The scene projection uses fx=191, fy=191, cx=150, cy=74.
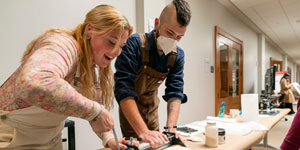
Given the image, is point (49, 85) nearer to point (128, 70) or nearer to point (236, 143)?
point (128, 70)

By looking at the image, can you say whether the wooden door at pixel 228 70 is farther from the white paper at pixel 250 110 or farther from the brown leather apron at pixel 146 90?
the brown leather apron at pixel 146 90

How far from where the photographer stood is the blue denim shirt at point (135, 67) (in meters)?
1.11

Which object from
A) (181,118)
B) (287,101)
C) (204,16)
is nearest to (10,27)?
(181,118)

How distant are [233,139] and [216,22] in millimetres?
3192

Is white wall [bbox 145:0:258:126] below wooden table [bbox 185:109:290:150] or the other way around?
the other way around

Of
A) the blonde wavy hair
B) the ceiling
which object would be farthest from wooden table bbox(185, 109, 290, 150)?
the ceiling

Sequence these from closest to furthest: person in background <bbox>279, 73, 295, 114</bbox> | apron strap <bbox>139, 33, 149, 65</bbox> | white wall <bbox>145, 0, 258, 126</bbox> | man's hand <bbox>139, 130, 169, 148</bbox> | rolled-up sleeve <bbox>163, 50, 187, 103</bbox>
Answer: man's hand <bbox>139, 130, 169, 148</bbox> < apron strap <bbox>139, 33, 149, 65</bbox> < rolled-up sleeve <bbox>163, 50, 187, 103</bbox> < white wall <bbox>145, 0, 258, 126</bbox> < person in background <bbox>279, 73, 295, 114</bbox>

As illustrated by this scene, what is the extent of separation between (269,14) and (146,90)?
4784 mm

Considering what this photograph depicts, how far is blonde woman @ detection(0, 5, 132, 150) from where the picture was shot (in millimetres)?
519

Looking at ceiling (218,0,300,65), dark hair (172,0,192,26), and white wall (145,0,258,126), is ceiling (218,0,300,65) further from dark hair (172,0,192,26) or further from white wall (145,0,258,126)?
dark hair (172,0,192,26)

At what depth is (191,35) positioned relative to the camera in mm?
3156

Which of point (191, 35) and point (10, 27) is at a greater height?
point (191, 35)

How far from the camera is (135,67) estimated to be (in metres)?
1.17

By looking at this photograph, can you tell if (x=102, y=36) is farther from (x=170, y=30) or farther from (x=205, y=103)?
(x=205, y=103)
